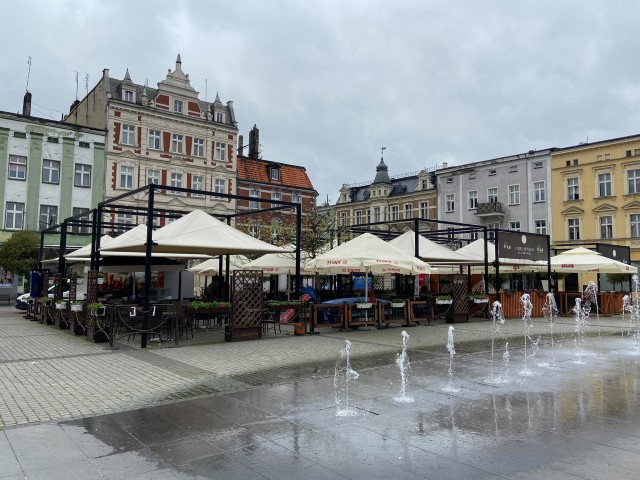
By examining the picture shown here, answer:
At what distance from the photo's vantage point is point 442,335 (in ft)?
47.1

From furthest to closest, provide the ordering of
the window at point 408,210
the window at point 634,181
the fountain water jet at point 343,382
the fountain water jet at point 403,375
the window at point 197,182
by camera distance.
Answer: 1. the window at point 408,210
2. the window at point 197,182
3. the window at point 634,181
4. the fountain water jet at point 403,375
5. the fountain water jet at point 343,382

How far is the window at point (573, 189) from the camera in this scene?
134ft

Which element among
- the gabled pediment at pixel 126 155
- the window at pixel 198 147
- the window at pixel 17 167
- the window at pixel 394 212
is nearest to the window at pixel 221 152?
the window at pixel 198 147

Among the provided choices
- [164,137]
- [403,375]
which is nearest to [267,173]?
[164,137]

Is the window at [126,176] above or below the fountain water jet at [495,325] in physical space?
above

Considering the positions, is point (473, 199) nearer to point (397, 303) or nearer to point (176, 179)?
point (176, 179)

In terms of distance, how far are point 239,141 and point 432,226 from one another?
20.0 metres

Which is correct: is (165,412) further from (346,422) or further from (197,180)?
(197,180)

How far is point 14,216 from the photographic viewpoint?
33.3 m

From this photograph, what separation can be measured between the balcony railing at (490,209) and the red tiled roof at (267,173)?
15958 mm

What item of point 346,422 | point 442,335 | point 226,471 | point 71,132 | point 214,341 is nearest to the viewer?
point 226,471

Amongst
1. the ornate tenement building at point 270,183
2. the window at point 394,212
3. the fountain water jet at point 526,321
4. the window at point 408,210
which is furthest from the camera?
the window at point 394,212

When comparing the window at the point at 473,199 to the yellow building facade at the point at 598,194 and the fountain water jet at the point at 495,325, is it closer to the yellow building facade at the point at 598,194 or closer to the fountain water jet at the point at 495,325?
the yellow building facade at the point at 598,194

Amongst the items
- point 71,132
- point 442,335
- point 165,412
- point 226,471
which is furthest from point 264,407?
point 71,132
